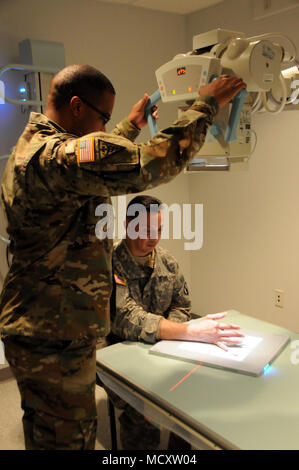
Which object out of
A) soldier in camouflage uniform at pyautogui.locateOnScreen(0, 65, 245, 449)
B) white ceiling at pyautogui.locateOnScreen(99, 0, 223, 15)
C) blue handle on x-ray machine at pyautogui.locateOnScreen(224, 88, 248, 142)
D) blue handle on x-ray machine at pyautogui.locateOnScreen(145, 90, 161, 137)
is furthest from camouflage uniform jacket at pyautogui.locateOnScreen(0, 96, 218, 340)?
white ceiling at pyautogui.locateOnScreen(99, 0, 223, 15)

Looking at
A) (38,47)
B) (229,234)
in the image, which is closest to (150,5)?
(38,47)

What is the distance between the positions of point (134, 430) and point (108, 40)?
267 centimetres

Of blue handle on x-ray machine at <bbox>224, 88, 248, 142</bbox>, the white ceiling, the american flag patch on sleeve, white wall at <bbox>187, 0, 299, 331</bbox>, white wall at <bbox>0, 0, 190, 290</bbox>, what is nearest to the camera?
the american flag patch on sleeve

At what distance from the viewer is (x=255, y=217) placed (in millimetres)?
3156

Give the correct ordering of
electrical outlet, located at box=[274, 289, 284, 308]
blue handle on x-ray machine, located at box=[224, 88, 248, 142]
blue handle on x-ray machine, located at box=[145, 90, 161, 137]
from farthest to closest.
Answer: electrical outlet, located at box=[274, 289, 284, 308] < blue handle on x-ray machine, located at box=[145, 90, 161, 137] < blue handle on x-ray machine, located at box=[224, 88, 248, 142]

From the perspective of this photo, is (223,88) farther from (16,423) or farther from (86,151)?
→ (16,423)

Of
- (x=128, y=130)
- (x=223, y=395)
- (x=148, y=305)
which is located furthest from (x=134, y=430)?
(x=128, y=130)

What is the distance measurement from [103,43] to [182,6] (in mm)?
728

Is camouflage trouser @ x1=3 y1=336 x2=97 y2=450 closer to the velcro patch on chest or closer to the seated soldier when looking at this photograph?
the seated soldier

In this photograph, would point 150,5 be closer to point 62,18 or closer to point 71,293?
point 62,18

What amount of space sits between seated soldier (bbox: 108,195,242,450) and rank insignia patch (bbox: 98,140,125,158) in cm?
88

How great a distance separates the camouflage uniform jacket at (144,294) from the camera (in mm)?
1711

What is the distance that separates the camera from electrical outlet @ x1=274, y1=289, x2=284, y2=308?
9.90 ft

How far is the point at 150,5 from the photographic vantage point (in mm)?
3209
